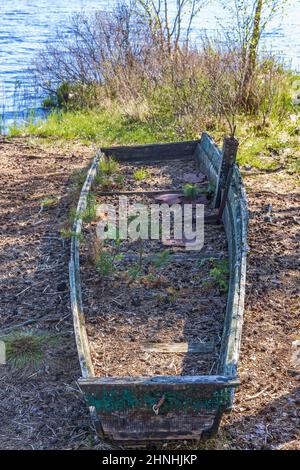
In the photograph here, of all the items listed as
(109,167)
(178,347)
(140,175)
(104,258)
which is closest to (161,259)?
(104,258)

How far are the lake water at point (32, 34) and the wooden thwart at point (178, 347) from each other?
9.16 meters

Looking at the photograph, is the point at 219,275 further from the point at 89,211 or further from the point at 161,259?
the point at 89,211

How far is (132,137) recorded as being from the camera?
977cm

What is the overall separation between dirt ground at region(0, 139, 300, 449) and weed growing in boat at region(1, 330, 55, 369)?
59mm

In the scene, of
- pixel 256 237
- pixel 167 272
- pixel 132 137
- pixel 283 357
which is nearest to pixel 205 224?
pixel 256 237

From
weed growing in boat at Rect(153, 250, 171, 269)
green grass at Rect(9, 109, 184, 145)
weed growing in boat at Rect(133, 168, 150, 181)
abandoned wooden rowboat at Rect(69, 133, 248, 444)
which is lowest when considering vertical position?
green grass at Rect(9, 109, 184, 145)

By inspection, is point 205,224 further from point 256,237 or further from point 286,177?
point 286,177

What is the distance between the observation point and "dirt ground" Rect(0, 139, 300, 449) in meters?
3.63

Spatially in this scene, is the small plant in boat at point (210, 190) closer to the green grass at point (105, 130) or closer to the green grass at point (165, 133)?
the green grass at point (165, 133)

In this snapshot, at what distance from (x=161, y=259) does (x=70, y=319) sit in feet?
3.30

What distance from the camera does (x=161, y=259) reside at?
5.38 metres

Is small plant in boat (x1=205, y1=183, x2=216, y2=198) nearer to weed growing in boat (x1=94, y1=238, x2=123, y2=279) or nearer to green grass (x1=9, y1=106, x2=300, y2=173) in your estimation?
green grass (x1=9, y1=106, x2=300, y2=173)

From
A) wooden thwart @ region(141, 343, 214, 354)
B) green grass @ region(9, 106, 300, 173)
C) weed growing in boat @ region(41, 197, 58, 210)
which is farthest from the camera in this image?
green grass @ region(9, 106, 300, 173)

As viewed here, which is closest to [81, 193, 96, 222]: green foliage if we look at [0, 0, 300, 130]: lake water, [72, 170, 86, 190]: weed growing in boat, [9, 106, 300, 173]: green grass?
[72, 170, 86, 190]: weed growing in boat
